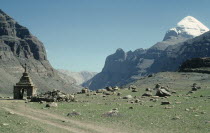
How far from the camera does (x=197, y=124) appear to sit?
28609mm

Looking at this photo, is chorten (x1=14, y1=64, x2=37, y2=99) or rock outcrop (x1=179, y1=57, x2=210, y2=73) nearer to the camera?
chorten (x1=14, y1=64, x2=37, y2=99)

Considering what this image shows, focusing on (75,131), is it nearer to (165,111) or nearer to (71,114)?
(71,114)

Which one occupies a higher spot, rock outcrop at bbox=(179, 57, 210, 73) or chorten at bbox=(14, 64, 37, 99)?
rock outcrop at bbox=(179, 57, 210, 73)

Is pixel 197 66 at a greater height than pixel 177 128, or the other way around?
pixel 197 66

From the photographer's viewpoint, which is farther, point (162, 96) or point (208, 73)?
point (208, 73)

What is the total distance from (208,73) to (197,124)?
86925 millimetres

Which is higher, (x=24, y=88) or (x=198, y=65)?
(x=198, y=65)

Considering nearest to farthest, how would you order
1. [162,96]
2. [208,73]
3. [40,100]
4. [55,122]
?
[55,122], [40,100], [162,96], [208,73]

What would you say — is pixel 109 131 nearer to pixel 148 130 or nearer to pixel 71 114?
pixel 148 130

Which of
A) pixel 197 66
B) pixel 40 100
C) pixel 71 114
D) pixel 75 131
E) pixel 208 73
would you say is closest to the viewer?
pixel 75 131

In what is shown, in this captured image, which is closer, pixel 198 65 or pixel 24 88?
pixel 24 88

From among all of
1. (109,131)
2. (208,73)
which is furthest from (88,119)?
(208,73)

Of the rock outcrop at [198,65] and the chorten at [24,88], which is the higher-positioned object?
the rock outcrop at [198,65]

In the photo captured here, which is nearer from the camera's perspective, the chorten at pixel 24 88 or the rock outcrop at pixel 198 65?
the chorten at pixel 24 88
